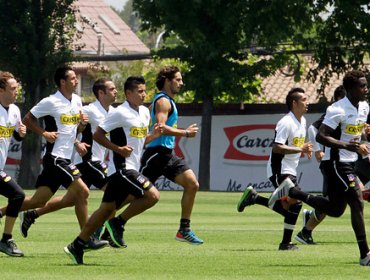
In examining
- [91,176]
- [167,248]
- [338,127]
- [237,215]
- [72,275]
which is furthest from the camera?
[237,215]

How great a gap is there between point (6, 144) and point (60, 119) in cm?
77

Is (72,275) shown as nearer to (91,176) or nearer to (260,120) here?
(91,176)

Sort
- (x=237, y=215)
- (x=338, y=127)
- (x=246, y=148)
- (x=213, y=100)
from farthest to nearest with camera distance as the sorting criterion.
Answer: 1. (x=213, y=100)
2. (x=246, y=148)
3. (x=237, y=215)
4. (x=338, y=127)

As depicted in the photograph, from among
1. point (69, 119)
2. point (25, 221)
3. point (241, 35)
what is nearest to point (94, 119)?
point (25, 221)

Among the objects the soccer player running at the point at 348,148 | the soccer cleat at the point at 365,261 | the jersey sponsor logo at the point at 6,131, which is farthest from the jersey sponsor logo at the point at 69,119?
the soccer cleat at the point at 365,261

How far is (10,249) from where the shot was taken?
16250 mm

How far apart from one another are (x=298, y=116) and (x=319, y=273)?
14.4 ft

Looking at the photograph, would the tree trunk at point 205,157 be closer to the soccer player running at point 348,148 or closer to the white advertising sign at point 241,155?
the white advertising sign at point 241,155

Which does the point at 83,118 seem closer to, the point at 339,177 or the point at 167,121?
the point at 167,121

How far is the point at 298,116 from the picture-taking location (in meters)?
18.2

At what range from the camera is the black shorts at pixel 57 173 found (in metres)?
17.1

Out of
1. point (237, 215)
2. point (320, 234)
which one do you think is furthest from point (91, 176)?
point (237, 215)

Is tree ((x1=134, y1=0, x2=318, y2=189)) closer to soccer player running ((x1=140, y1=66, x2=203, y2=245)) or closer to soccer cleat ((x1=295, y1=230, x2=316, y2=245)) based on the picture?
soccer cleat ((x1=295, y1=230, x2=316, y2=245))

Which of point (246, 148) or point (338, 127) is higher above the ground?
point (338, 127)
